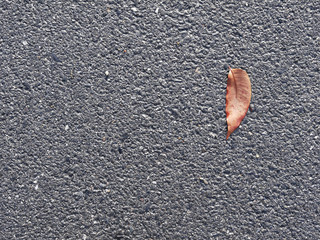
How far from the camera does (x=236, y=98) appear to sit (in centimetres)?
218

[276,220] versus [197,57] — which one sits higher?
[197,57]

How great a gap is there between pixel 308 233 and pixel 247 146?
25.2 inches

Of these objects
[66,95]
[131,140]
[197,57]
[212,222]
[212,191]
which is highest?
[197,57]

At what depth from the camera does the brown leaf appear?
2.18 meters

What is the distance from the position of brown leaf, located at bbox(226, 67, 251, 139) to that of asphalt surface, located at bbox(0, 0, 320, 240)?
0.04m

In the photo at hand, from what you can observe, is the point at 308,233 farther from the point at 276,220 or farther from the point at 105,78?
the point at 105,78

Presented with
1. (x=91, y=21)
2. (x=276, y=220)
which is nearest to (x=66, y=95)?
(x=91, y=21)

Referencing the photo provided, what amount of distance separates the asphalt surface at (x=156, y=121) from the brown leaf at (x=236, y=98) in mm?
40

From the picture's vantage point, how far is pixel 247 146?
2.19 m

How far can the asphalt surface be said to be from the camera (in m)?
2.18

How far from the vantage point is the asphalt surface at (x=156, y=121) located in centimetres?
218

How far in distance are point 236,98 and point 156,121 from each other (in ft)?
1.65

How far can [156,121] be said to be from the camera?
7.22 ft

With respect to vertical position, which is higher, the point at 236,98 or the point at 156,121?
the point at 236,98
